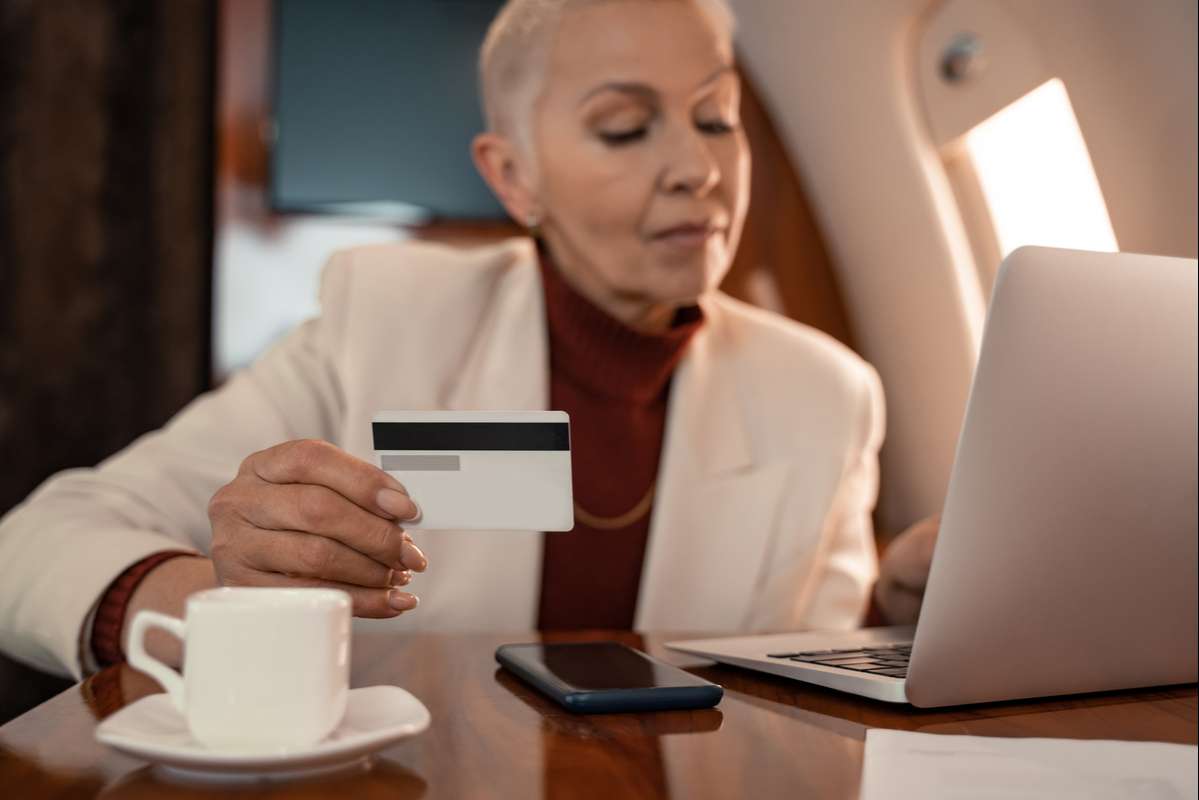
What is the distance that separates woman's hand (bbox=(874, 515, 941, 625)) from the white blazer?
7.2 inches

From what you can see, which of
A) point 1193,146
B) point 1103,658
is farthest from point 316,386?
point 1193,146

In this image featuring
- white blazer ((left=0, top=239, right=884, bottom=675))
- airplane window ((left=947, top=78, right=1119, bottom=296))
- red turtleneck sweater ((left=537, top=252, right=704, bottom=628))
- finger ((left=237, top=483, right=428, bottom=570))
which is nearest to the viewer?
finger ((left=237, top=483, right=428, bottom=570))

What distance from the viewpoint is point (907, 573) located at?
112cm

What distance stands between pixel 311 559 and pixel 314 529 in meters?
0.03

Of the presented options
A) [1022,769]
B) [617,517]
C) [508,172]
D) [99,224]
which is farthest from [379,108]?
[1022,769]

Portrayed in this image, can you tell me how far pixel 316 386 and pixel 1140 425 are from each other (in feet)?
3.10

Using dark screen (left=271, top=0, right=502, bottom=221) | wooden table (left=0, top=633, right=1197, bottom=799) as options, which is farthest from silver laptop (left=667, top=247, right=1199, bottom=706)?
dark screen (left=271, top=0, right=502, bottom=221)

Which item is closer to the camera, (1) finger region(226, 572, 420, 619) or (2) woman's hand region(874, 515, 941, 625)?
(1) finger region(226, 572, 420, 619)

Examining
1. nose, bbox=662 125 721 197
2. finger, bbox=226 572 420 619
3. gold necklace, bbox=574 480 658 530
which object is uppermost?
nose, bbox=662 125 721 197

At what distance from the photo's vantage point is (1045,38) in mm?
1396

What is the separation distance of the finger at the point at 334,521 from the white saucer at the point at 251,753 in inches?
5.3

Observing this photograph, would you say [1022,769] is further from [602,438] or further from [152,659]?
[602,438]

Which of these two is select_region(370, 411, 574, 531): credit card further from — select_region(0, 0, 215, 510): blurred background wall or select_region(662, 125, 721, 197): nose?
select_region(0, 0, 215, 510): blurred background wall

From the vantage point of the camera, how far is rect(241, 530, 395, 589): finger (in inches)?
29.8
